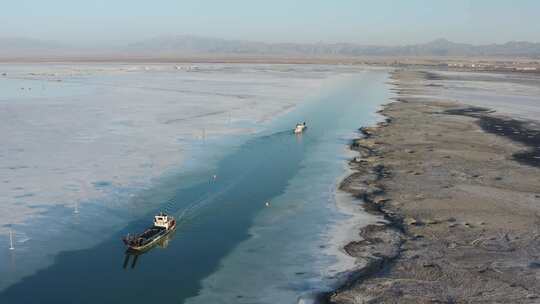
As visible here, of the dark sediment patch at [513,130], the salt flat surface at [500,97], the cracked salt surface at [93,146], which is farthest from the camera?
the salt flat surface at [500,97]

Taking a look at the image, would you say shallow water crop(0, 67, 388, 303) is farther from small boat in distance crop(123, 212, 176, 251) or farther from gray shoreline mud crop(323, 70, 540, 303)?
gray shoreline mud crop(323, 70, 540, 303)

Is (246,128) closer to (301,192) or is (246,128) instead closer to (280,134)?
(280,134)

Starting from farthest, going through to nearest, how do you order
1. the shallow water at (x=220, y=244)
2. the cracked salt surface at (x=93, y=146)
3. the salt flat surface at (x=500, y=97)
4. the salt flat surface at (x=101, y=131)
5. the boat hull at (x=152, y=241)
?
1. the salt flat surface at (x=500, y=97)
2. the salt flat surface at (x=101, y=131)
3. the cracked salt surface at (x=93, y=146)
4. the boat hull at (x=152, y=241)
5. the shallow water at (x=220, y=244)

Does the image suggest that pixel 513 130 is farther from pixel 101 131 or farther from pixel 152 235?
pixel 152 235

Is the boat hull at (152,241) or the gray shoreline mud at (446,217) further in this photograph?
the boat hull at (152,241)

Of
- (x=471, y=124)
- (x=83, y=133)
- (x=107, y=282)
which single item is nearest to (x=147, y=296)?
(x=107, y=282)

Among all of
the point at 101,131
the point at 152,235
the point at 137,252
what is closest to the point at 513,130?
the point at 101,131

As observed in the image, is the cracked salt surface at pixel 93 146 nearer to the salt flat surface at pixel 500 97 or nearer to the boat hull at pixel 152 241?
the boat hull at pixel 152 241

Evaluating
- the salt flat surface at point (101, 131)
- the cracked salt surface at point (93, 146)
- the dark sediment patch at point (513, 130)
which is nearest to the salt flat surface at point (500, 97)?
the dark sediment patch at point (513, 130)
